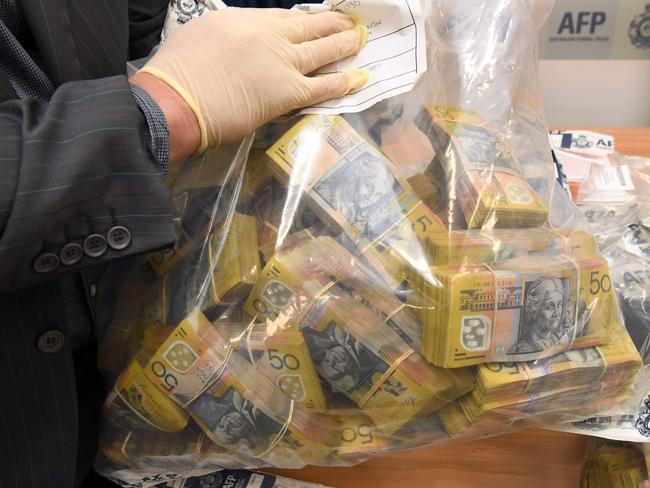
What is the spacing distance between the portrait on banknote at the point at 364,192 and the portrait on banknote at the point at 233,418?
0.61 ft

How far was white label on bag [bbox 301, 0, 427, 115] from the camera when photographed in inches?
24.0

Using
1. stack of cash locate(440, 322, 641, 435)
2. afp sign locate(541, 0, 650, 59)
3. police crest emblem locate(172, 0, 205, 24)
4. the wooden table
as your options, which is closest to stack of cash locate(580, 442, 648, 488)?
the wooden table

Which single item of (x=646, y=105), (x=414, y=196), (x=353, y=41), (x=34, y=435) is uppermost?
(x=353, y=41)

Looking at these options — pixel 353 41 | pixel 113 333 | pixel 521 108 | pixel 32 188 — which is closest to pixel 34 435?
pixel 113 333

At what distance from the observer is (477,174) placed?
593mm

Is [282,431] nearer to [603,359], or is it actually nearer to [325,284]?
[325,284]

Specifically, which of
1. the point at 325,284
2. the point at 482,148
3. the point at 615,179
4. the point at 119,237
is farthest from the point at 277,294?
the point at 615,179

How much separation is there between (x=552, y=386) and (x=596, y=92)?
3.83 ft

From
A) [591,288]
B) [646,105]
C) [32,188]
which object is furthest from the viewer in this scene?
[646,105]

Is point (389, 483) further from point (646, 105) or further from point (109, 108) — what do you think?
point (646, 105)

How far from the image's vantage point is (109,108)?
1.59ft

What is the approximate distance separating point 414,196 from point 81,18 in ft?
1.14

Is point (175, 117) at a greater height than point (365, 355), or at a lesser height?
greater

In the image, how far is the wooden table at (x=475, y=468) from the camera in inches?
Answer: 27.2
